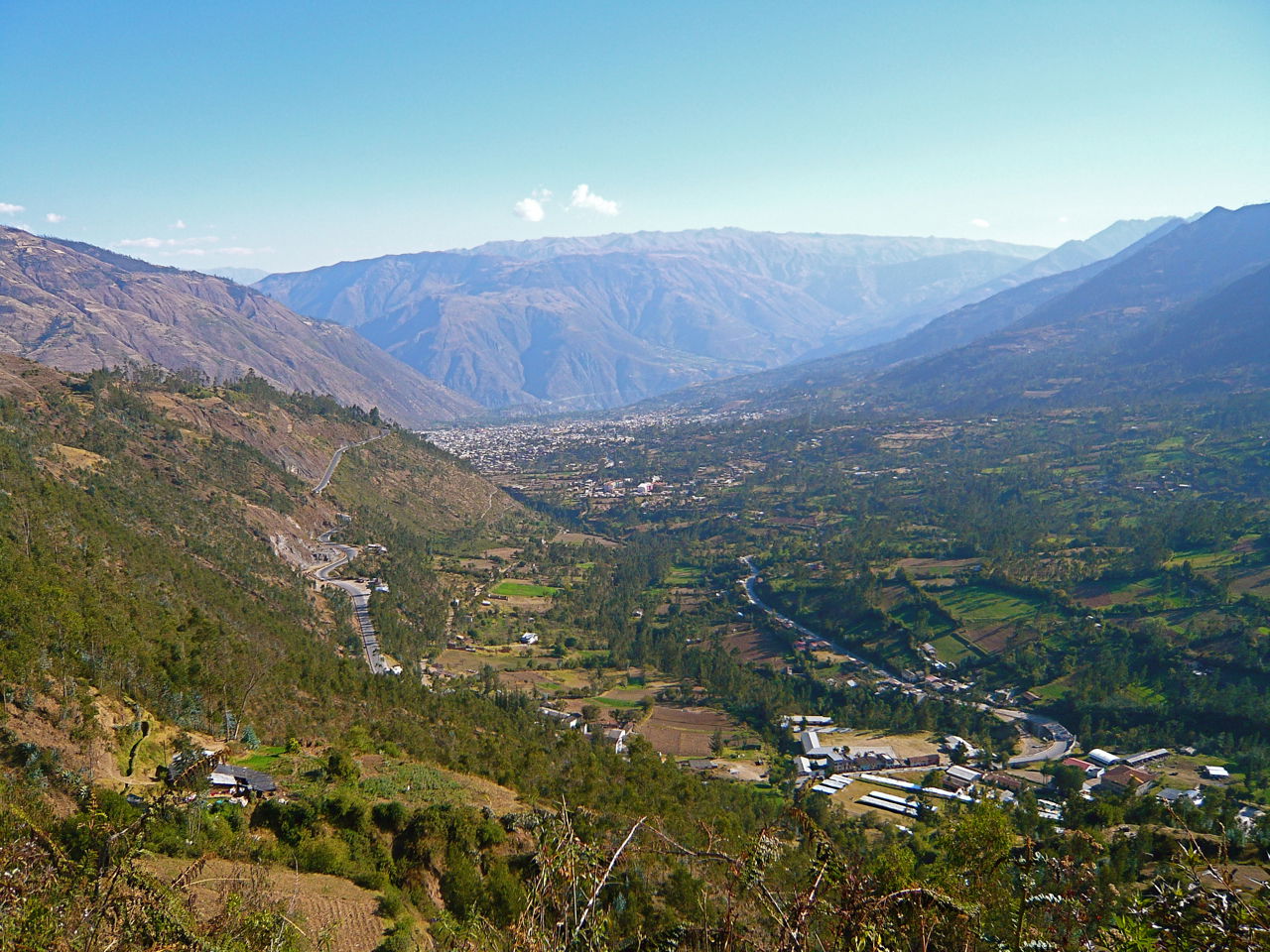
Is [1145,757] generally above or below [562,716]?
below

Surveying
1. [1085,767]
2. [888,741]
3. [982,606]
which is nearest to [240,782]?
[888,741]

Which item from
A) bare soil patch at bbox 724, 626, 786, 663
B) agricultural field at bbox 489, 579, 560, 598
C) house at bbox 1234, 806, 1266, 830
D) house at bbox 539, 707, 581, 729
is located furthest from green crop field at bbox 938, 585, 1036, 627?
agricultural field at bbox 489, 579, 560, 598

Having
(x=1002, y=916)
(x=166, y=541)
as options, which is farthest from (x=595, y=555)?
(x=1002, y=916)

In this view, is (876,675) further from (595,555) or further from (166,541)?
(166,541)

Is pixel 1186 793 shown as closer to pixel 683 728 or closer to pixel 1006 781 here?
pixel 1006 781

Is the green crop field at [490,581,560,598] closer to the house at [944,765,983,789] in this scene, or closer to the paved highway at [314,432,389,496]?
the paved highway at [314,432,389,496]

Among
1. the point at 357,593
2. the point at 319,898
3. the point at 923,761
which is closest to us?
the point at 319,898
